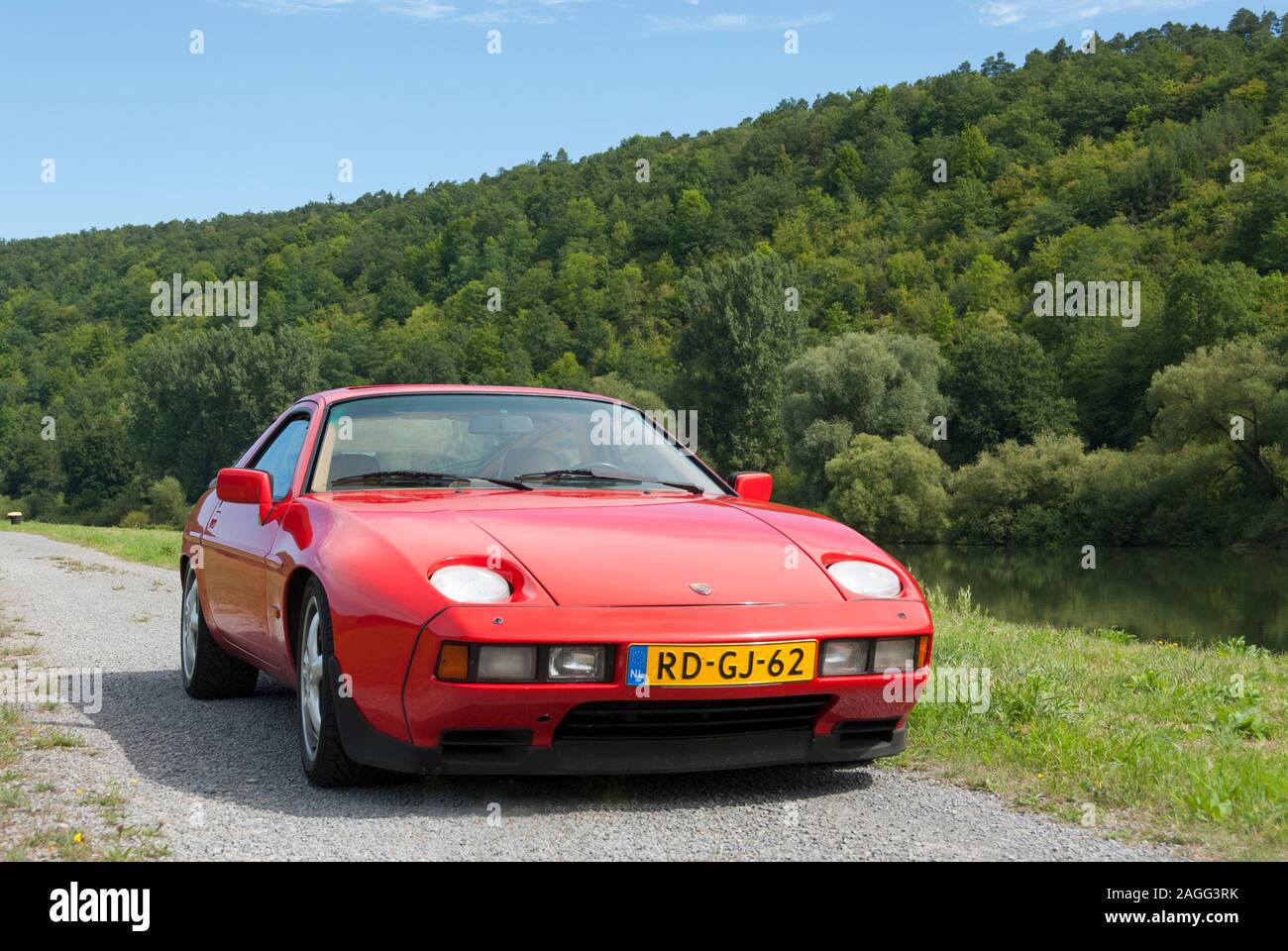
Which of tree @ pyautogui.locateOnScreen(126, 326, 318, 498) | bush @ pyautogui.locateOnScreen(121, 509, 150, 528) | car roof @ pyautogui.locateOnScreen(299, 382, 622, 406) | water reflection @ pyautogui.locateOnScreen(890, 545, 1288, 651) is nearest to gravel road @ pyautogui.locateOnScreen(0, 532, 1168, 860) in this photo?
car roof @ pyautogui.locateOnScreen(299, 382, 622, 406)

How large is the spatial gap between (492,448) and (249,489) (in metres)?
0.98

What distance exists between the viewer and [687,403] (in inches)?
2970

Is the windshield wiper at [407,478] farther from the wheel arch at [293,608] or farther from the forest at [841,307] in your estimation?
the forest at [841,307]

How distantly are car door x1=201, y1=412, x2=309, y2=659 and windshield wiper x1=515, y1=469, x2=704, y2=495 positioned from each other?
3.33 ft

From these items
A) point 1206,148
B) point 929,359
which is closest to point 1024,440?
point 929,359

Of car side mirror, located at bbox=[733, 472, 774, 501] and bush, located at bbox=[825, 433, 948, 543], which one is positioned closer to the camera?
car side mirror, located at bbox=[733, 472, 774, 501]

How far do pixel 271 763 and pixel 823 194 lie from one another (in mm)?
105071

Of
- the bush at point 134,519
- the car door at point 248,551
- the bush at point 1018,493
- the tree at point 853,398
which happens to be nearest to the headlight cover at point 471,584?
the car door at point 248,551

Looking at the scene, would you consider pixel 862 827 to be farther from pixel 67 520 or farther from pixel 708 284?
pixel 67 520

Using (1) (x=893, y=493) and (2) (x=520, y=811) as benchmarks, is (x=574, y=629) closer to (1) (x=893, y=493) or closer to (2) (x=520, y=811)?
(2) (x=520, y=811)

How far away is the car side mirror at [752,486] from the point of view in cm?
551

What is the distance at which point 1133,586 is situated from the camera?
35062 mm

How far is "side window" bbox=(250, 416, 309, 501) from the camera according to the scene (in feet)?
18.2

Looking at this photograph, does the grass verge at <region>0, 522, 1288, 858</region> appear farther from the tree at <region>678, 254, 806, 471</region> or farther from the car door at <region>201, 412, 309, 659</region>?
the tree at <region>678, 254, 806, 471</region>
